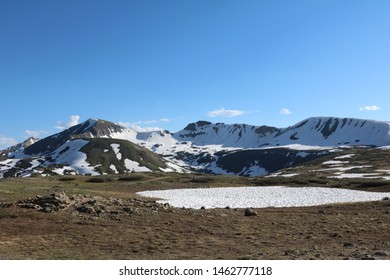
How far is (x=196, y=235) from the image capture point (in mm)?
26734

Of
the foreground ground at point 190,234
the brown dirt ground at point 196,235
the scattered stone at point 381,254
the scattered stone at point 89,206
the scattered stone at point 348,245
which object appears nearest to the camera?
the scattered stone at point 381,254

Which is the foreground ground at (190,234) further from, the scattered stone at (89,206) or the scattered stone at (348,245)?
the scattered stone at (89,206)

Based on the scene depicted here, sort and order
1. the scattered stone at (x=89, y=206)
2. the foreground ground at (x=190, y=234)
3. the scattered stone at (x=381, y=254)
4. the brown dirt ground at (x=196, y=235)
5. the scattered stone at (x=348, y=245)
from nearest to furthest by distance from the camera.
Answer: the scattered stone at (x=381, y=254)
the brown dirt ground at (x=196, y=235)
the foreground ground at (x=190, y=234)
the scattered stone at (x=348, y=245)
the scattered stone at (x=89, y=206)

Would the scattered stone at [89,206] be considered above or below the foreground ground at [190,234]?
above

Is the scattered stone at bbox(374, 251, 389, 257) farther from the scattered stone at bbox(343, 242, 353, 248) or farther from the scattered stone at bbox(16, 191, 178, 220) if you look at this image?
the scattered stone at bbox(16, 191, 178, 220)

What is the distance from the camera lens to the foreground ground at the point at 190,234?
20.7 m

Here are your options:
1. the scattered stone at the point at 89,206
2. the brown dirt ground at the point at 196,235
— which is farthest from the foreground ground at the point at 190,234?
the scattered stone at the point at 89,206

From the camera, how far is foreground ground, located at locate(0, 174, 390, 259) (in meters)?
20.7

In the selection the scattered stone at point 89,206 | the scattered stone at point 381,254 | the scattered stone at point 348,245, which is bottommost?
the scattered stone at point 348,245

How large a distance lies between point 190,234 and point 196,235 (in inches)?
21.6

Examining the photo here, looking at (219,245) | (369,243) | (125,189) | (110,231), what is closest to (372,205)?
(369,243)
